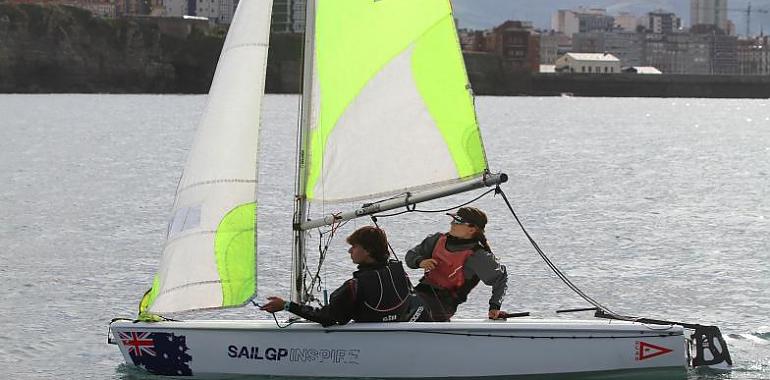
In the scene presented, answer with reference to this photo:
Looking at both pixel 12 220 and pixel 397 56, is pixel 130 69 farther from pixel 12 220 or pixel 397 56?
pixel 397 56

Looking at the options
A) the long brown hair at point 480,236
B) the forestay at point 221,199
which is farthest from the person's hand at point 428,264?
the forestay at point 221,199

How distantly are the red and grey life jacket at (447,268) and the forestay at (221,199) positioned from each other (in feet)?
4.66

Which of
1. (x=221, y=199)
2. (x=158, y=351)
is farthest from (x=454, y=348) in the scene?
(x=158, y=351)

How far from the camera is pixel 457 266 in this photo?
11.4 m

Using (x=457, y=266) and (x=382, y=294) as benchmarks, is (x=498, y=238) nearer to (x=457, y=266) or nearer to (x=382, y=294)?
(x=457, y=266)

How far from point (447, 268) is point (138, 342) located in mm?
2482

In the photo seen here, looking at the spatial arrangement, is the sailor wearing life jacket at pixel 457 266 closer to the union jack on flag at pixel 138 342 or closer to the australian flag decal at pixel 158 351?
the australian flag decal at pixel 158 351

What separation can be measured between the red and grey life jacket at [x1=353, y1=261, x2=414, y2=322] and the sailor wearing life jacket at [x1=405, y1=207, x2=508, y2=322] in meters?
0.32

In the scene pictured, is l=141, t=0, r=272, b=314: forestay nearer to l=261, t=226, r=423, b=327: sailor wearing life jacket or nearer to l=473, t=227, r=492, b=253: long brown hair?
l=261, t=226, r=423, b=327: sailor wearing life jacket

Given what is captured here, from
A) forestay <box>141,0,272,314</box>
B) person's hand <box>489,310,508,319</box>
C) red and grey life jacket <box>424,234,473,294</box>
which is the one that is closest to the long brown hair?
red and grey life jacket <box>424,234,473,294</box>

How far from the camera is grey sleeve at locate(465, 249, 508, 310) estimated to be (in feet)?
37.0

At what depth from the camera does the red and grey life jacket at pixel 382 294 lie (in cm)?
1086

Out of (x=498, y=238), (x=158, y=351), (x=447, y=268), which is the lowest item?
(x=498, y=238)

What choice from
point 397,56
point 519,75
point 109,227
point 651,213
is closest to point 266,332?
point 397,56
